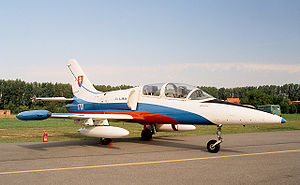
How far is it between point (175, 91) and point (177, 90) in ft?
0.36

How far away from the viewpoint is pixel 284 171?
680cm

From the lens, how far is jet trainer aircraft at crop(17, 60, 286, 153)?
9.77m

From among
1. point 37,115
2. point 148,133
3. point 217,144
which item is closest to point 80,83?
point 148,133

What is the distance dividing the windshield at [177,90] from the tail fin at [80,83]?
19.3ft

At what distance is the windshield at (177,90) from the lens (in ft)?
37.2

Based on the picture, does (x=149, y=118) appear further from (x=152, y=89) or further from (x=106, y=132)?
(x=106, y=132)

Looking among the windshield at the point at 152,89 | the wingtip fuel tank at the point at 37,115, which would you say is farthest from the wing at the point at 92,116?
the windshield at the point at 152,89

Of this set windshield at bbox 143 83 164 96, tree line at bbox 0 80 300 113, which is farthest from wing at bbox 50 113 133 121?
tree line at bbox 0 80 300 113

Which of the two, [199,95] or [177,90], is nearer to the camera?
[199,95]

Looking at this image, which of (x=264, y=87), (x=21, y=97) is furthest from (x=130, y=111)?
(x=264, y=87)

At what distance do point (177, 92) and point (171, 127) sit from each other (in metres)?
3.82

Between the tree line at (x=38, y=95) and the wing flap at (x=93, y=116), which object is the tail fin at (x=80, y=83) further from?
the tree line at (x=38, y=95)

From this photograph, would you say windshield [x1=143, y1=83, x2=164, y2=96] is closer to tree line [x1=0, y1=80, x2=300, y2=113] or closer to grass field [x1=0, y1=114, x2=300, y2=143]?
grass field [x1=0, y1=114, x2=300, y2=143]

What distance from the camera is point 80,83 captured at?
17.8 metres
